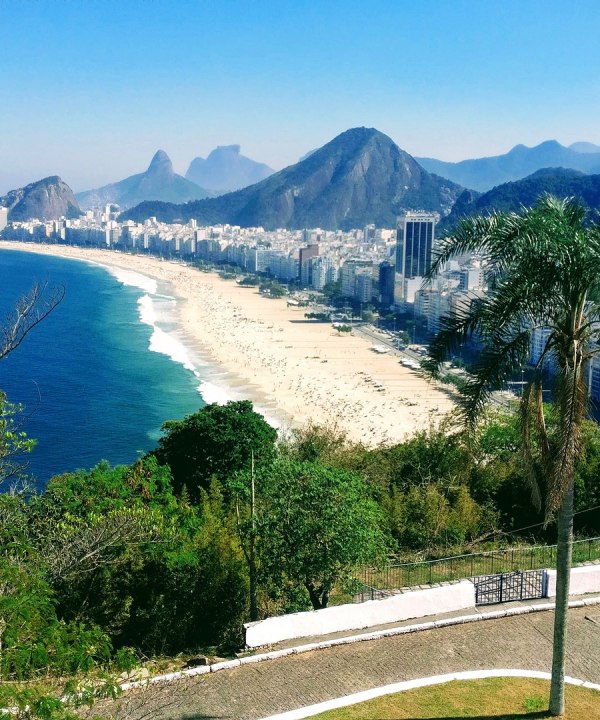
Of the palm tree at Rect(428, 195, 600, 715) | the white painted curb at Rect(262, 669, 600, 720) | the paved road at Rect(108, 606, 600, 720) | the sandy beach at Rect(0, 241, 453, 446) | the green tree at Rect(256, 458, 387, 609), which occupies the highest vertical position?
the palm tree at Rect(428, 195, 600, 715)

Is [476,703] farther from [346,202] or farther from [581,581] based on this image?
[346,202]

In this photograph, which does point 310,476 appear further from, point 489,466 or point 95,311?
point 95,311

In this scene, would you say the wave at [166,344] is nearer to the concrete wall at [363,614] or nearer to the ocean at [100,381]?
the ocean at [100,381]

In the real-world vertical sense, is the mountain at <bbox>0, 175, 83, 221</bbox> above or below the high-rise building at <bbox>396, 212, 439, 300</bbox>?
above

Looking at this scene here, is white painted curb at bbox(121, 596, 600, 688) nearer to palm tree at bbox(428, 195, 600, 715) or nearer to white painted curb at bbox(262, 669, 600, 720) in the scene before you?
white painted curb at bbox(262, 669, 600, 720)

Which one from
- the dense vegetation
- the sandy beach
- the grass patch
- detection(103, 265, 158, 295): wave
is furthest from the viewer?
detection(103, 265, 158, 295): wave

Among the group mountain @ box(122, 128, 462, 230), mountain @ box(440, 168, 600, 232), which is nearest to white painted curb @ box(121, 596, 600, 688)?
mountain @ box(440, 168, 600, 232)

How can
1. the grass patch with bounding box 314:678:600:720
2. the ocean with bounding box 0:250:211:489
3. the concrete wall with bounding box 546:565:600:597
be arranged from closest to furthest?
the grass patch with bounding box 314:678:600:720 < the concrete wall with bounding box 546:565:600:597 < the ocean with bounding box 0:250:211:489

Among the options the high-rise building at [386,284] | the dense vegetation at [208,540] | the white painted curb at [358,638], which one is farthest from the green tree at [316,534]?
the high-rise building at [386,284]
